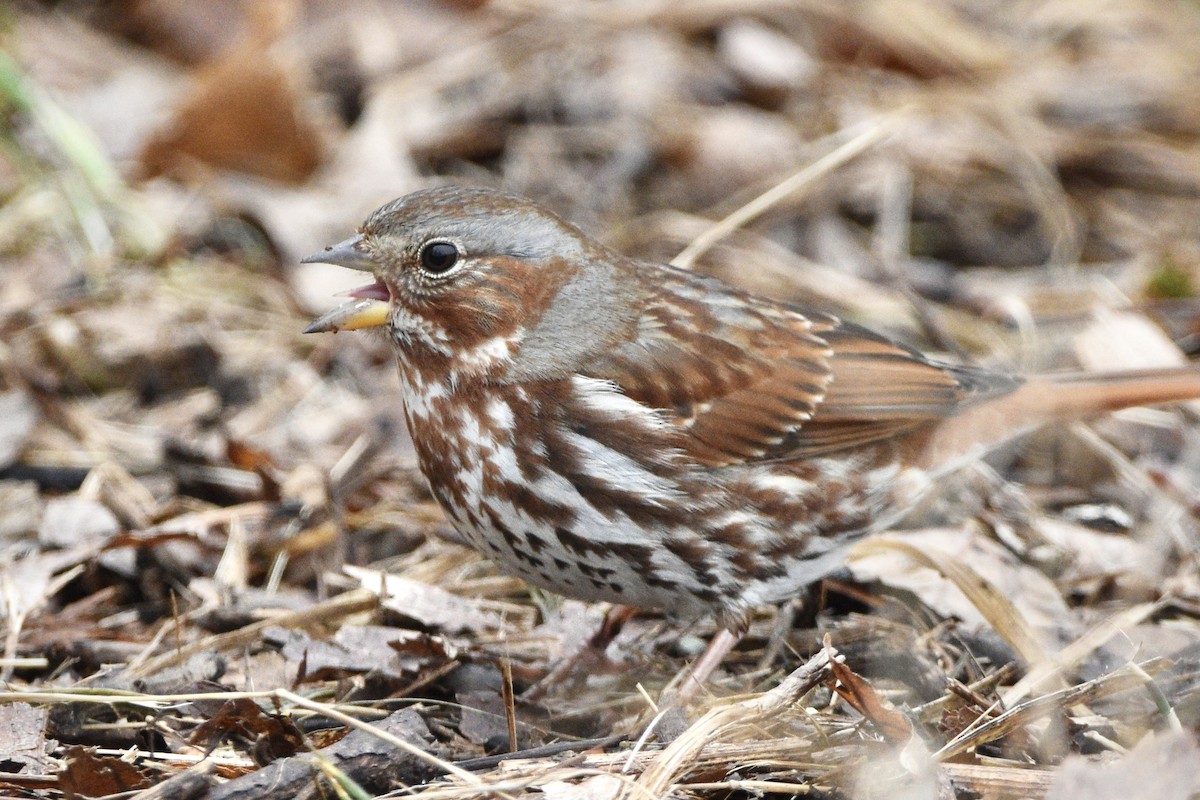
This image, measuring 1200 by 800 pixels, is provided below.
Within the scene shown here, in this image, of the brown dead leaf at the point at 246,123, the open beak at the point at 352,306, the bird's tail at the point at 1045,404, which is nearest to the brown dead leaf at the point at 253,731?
the open beak at the point at 352,306

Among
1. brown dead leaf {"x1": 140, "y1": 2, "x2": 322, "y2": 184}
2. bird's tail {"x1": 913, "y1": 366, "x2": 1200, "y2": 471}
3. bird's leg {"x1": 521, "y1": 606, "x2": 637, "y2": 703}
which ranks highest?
brown dead leaf {"x1": 140, "y1": 2, "x2": 322, "y2": 184}

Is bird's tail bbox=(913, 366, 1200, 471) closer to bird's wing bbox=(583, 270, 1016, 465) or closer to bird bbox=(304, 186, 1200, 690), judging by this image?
bird's wing bbox=(583, 270, 1016, 465)

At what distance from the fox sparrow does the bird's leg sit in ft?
0.88

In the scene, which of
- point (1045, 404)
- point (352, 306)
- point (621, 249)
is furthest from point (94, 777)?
point (621, 249)

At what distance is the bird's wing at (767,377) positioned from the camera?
3674 millimetres

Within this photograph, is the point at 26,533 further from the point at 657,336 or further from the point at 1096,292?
the point at 1096,292

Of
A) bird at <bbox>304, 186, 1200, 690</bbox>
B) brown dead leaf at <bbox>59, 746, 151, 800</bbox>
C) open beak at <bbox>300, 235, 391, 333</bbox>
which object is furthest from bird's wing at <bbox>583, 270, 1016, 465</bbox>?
brown dead leaf at <bbox>59, 746, 151, 800</bbox>

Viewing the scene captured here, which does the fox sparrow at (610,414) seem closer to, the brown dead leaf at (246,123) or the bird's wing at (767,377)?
the bird's wing at (767,377)

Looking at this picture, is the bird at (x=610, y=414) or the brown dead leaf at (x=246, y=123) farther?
the brown dead leaf at (x=246, y=123)

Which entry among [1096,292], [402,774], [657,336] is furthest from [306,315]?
[1096,292]

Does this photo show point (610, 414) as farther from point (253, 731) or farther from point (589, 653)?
point (253, 731)

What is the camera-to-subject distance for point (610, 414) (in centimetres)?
354

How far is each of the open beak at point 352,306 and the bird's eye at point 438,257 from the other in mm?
149

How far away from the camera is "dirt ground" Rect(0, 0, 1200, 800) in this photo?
314cm
